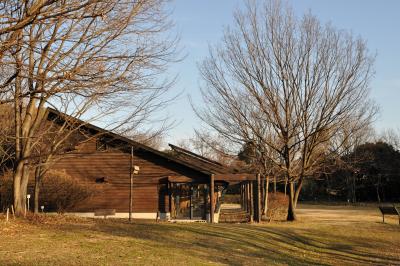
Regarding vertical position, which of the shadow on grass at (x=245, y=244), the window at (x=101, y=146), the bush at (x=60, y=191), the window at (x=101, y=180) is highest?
the window at (x=101, y=146)

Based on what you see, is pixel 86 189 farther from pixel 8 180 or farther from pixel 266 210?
pixel 266 210

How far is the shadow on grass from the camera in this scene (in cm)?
1079

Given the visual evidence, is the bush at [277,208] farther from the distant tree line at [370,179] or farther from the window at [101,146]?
the distant tree line at [370,179]

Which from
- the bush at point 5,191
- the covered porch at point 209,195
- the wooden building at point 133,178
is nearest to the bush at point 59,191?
the bush at point 5,191

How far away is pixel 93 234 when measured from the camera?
1104cm

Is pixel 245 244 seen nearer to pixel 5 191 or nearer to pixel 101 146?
pixel 101 146

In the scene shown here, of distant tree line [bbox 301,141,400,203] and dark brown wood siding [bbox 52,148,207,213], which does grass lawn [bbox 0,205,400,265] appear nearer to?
dark brown wood siding [bbox 52,148,207,213]

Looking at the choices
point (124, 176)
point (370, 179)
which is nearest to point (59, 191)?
point (124, 176)

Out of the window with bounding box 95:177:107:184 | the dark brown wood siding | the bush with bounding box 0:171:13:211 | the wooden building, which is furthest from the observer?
the window with bounding box 95:177:107:184

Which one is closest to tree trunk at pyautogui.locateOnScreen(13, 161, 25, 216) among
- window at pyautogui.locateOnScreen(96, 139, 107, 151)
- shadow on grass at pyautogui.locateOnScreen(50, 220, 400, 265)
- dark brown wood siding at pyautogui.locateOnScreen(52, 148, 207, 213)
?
shadow on grass at pyautogui.locateOnScreen(50, 220, 400, 265)

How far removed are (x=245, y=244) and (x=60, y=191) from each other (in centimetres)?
1169

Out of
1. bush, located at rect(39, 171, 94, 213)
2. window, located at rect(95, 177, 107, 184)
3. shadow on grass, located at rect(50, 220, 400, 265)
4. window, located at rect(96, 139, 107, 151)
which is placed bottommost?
shadow on grass, located at rect(50, 220, 400, 265)

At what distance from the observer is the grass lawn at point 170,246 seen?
8.47 metres

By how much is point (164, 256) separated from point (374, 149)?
150 feet
